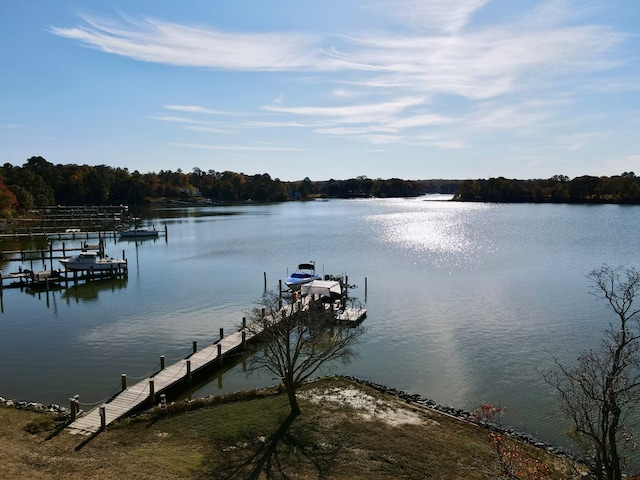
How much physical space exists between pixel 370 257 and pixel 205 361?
38.3 m

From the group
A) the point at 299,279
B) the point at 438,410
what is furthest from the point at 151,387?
the point at 299,279

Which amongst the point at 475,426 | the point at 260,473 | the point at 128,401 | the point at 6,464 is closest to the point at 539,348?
the point at 475,426

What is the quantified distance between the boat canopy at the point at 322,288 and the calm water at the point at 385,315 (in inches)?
126

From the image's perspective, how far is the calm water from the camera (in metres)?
23.7

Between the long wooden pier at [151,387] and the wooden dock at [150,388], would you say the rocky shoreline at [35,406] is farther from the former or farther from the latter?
the wooden dock at [150,388]

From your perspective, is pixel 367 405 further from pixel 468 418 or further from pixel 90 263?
pixel 90 263

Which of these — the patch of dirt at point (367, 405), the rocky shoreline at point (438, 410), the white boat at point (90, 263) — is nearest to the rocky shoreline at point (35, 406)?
the rocky shoreline at point (438, 410)

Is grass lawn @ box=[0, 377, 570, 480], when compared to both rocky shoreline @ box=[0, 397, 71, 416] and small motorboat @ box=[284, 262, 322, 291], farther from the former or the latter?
small motorboat @ box=[284, 262, 322, 291]

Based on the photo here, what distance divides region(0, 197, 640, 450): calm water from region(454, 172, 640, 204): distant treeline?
332 feet

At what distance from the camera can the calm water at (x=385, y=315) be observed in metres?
23.7

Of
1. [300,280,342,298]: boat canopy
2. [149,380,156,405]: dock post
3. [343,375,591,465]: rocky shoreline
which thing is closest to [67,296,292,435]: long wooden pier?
[149,380,156,405]: dock post

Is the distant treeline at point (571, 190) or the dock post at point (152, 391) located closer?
the dock post at point (152, 391)

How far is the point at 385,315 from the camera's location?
3559 centimetres

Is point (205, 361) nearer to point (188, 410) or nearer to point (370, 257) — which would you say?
point (188, 410)
